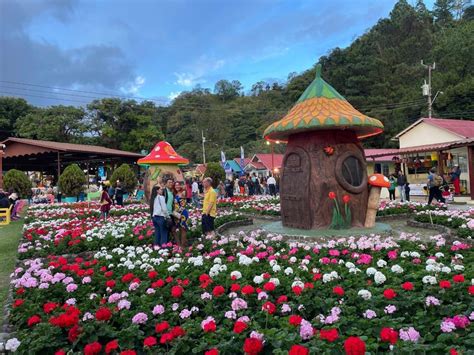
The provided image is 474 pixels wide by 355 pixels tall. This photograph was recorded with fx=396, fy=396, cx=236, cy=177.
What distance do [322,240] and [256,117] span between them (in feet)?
189

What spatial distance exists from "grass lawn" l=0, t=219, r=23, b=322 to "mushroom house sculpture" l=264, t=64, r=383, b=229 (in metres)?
6.07

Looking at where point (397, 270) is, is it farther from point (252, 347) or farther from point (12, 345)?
point (12, 345)

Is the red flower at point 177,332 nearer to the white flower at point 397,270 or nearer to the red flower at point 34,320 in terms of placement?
the red flower at point 34,320

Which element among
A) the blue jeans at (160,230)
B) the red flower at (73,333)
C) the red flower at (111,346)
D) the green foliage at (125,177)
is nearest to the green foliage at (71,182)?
the green foliage at (125,177)

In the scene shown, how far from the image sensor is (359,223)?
365 inches

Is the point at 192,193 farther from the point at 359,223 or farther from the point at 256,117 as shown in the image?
the point at 256,117

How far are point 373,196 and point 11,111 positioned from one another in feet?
158

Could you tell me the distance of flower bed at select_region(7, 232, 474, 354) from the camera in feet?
9.93

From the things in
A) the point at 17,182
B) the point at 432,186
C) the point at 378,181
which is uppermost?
the point at 17,182

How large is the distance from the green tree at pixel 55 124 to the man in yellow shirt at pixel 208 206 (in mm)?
36955

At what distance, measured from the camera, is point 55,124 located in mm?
41125

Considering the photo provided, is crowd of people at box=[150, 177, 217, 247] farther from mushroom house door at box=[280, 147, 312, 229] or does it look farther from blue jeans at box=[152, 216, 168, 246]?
mushroom house door at box=[280, 147, 312, 229]

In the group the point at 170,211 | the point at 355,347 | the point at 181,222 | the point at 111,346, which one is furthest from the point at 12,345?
the point at 181,222

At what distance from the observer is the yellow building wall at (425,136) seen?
25.6 meters
